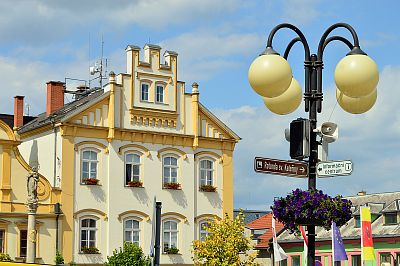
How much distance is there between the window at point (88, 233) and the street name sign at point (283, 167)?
3063cm

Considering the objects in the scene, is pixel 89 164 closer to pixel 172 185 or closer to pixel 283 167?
pixel 172 185

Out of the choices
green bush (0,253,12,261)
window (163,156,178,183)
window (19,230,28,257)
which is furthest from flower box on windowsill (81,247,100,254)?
window (163,156,178,183)

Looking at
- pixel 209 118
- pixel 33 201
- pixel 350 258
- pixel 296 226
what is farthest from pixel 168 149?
pixel 296 226

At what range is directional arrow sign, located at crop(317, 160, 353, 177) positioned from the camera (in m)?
11.1

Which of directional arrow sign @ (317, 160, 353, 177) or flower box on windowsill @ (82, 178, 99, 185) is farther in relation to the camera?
flower box on windowsill @ (82, 178, 99, 185)

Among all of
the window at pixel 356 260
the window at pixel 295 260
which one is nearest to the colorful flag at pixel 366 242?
the window at pixel 356 260

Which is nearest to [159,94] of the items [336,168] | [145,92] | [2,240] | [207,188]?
[145,92]

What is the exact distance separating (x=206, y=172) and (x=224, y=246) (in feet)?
22.8

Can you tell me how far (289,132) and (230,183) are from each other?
35331 mm

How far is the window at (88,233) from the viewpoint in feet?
135

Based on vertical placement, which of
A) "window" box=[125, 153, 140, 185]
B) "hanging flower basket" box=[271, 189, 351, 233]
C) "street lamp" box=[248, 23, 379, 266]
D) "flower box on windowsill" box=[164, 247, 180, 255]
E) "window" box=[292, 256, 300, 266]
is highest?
"window" box=[125, 153, 140, 185]

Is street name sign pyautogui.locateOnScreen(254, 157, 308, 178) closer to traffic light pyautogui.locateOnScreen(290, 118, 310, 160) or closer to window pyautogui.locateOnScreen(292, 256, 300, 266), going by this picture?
traffic light pyautogui.locateOnScreen(290, 118, 310, 160)

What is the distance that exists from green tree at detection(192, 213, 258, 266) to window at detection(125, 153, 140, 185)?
5.12 metres

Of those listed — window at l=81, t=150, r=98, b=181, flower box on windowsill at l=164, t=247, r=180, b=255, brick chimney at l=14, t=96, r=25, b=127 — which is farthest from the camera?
brick chimney at l=14, t=96, r=25, b=127
